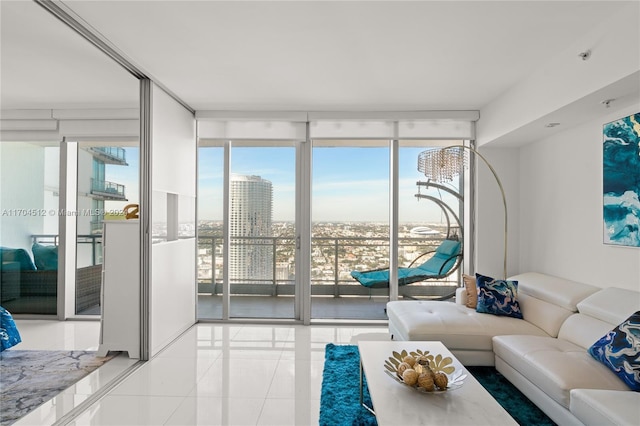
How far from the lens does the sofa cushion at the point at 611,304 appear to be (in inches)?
97.5

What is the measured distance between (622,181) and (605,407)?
1.84 m

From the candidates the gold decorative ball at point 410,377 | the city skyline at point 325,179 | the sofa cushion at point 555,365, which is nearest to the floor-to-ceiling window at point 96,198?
the city skyline at point 325,179

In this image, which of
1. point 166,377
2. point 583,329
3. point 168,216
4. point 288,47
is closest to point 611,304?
point 583,329

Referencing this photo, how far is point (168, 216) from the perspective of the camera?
155 inches

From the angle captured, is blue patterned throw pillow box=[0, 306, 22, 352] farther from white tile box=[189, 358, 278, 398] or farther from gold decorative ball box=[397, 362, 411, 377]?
gold decorative ball box=[397, 362, 411, 377]

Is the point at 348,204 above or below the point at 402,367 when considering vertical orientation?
above

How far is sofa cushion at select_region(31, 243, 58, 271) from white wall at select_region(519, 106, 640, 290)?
411 cm

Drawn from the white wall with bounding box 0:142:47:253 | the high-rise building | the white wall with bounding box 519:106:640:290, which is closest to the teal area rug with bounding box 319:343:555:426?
the white wall with bounding box 519:106:640:290

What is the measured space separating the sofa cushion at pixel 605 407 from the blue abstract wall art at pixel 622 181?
1330 millimetres

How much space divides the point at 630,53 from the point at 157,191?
386 centimetres

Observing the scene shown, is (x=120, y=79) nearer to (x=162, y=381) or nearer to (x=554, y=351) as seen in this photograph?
(x=162, y=381)

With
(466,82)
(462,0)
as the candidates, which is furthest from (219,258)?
(462,0)

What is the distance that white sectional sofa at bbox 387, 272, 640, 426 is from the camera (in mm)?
1971

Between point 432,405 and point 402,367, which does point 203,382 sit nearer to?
point 402,367
